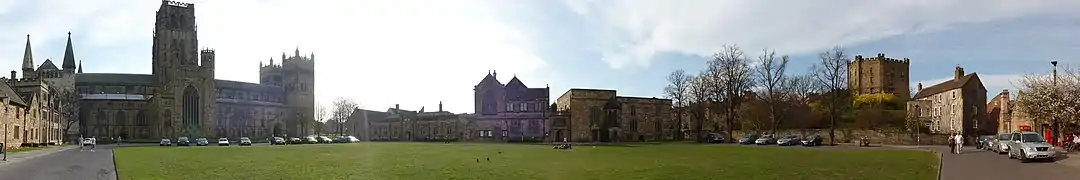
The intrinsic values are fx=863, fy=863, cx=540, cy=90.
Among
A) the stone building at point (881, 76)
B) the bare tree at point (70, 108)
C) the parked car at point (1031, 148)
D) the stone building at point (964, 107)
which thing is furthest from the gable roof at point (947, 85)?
the bare tree at point (70, 108)

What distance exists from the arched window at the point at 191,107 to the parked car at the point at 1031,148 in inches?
4784

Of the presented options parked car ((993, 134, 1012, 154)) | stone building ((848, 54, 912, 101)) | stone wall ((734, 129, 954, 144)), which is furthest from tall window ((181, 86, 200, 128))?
parked car ((993, 134, 1012, 154))

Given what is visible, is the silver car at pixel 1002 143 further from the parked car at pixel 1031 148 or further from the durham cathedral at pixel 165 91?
the durham cathedral at pixel 165 91

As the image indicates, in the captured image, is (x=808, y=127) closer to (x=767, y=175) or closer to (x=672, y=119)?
(x=672, y=119)

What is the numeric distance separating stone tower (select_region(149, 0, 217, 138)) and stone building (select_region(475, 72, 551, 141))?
151ft

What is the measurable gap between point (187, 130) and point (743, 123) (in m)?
83.8

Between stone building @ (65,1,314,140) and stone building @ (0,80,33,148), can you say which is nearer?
stone building @ (0,80,33,148)

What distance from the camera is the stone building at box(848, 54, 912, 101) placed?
131750 mm

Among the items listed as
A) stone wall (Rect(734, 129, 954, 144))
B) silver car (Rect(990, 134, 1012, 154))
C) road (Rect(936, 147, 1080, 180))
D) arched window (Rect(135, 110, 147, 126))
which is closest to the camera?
road (Rect(936, 147, 1080, 180))

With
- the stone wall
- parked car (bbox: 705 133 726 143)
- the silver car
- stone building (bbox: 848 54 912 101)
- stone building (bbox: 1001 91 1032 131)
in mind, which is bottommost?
parked car (bbox: 705 133 726 143)

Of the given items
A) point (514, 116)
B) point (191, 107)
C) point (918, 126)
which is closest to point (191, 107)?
point (191, 107)

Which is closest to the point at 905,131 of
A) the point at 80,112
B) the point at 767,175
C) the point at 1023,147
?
the point at 1023,147

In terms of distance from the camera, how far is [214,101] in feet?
451

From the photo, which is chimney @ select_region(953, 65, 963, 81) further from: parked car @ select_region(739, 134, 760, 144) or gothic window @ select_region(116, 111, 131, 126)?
gothic window @ select_region(116, 111, 131, 126)
